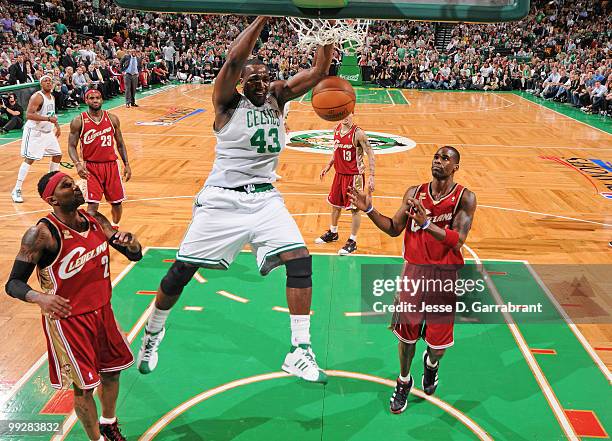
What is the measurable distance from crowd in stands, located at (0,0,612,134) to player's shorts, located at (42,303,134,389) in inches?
579

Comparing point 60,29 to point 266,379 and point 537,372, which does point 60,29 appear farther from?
point 537,372

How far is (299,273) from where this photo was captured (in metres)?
3.87

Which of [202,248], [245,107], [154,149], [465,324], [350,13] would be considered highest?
[350,13]

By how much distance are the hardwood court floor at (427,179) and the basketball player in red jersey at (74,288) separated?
1385 mm

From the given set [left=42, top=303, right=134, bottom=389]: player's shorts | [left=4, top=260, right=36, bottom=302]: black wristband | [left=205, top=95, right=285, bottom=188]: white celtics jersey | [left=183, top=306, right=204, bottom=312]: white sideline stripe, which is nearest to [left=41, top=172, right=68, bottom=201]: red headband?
[left=4, top=260, right=36, bottom=302]: black wristband

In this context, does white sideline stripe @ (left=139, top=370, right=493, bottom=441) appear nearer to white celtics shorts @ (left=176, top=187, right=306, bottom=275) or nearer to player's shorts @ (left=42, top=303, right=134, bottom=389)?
player's shorts @ (left=42, top=303, right=134, bottom=389)

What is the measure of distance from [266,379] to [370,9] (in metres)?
2.65

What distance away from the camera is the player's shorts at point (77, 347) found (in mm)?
3332

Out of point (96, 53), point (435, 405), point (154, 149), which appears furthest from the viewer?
point (96, 53)

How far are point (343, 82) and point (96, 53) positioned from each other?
2006 cm

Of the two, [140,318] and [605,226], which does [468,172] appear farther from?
[140,318]

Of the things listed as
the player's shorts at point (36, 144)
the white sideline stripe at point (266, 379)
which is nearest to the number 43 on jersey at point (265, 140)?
the white sideline stripe at point (266, 379)

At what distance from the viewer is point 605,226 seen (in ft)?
27.2

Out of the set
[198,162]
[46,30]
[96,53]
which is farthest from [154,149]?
[46,30]
